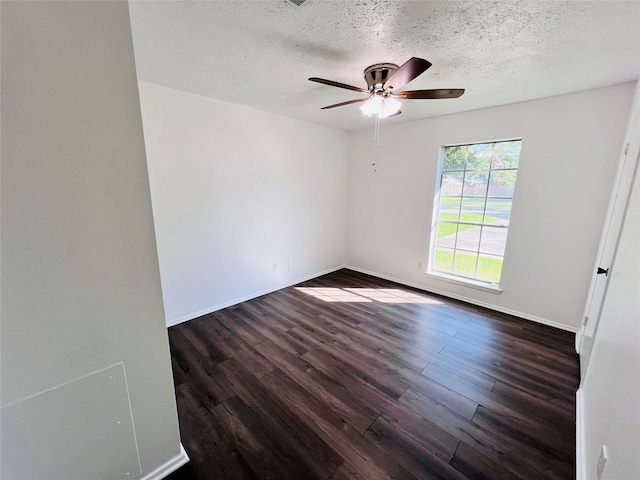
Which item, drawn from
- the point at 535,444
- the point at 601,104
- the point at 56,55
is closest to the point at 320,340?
the point at 535,444

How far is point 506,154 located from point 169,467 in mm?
4072

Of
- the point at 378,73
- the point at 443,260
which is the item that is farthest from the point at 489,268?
the point at 378,73

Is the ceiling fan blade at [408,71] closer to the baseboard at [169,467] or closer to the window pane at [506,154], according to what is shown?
the window pane at [506,154]

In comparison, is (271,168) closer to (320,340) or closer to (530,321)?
(320,340)

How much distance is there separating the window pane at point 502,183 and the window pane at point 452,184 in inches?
14.4

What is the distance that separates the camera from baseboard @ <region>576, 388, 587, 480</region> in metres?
1.32

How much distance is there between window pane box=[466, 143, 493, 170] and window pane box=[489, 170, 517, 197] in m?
0.15

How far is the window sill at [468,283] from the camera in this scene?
3.18 meters

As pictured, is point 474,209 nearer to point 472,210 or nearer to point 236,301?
point 472,210

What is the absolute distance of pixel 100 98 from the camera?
967 millimetres

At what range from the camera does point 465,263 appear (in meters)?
3.52

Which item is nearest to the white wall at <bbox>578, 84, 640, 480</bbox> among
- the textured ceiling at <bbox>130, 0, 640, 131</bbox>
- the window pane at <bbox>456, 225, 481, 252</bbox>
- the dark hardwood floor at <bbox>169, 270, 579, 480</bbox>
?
the dark hardwood floor at <bbox>169, 270, 579, 480</bbox>

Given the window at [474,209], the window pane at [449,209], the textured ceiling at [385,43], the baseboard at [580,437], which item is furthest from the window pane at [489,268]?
the textured ceiling at [385,43]

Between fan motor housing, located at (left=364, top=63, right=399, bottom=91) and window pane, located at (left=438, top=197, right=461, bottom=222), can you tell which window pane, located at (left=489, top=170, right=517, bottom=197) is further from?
fan motor housing, located at (left=364, top=63, right=399, bottom=91)
